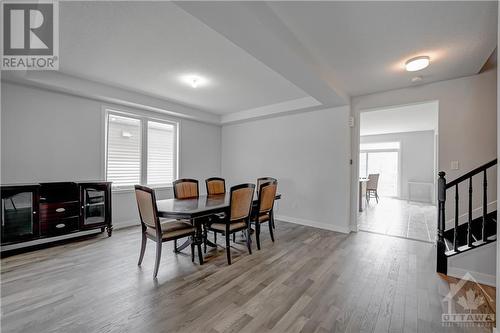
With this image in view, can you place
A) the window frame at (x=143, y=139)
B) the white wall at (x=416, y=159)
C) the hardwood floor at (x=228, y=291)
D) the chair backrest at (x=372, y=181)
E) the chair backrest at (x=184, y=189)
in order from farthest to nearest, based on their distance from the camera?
the white wall at (x=416, y=159), the chair backrest at (x=372, y=181), the window frame at (x=143, y=139), the chair backrest at (x=184, y=189), the hardwood floor at (x=228, y=291)

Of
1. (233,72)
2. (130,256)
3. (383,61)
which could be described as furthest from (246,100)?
(130,256)

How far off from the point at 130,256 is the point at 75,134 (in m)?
2.30

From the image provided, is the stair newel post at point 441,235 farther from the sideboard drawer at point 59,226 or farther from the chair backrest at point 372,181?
the sideboard drawer at point 59,226

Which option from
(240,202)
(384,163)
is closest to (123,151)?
(240,202)

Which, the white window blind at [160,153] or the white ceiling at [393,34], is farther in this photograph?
the white window blind at [160,153]

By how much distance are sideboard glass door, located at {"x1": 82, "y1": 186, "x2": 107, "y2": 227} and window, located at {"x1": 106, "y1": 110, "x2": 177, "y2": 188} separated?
1.62 ft

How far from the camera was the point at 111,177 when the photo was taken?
155 inches

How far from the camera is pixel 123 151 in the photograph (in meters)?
4.08

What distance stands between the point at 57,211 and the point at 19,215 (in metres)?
0.37

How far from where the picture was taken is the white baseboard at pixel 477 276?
223 cm

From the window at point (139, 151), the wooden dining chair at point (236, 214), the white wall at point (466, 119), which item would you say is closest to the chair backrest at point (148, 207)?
the wooden dining chair at point (236, 214)

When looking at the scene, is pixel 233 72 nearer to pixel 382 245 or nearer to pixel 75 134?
pixel 75 134

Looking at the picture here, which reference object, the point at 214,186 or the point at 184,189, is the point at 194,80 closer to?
the point at 184,189

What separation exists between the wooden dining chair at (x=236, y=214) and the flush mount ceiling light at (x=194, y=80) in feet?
5.93
